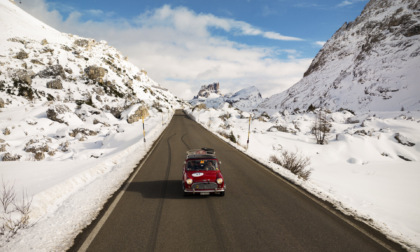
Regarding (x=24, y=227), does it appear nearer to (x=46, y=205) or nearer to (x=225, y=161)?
(x=46, y=205)

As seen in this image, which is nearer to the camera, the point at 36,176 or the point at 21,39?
the point at 36,176

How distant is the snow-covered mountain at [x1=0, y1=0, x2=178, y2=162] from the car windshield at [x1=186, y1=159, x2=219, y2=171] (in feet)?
53.3

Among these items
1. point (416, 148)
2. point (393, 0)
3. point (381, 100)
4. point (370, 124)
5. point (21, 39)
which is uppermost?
point (393, 0)

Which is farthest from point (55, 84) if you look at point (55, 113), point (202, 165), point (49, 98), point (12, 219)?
point (202, 165)

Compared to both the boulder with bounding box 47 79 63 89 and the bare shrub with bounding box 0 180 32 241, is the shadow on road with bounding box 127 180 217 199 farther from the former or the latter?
the boulder with bounding box 47 79 63 89

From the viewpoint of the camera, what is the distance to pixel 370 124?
33.2 m

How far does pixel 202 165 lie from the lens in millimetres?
8188

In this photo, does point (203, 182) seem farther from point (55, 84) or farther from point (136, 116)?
point (55, 84)

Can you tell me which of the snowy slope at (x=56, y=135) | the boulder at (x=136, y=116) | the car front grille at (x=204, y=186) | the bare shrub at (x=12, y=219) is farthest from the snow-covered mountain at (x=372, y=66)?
the bare shrub at (x=12, y=219)

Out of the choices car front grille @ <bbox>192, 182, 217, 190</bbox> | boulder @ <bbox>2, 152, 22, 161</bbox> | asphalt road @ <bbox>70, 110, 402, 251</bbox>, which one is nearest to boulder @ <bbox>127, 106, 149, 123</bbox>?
boulder @ <bbox>2, 152, 22, 161</bbox>

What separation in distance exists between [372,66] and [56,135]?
87182 millimetres

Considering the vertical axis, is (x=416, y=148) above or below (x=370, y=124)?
below

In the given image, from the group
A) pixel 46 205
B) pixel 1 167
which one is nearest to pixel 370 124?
pixel 46 205

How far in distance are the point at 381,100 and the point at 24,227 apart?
74.2 m
